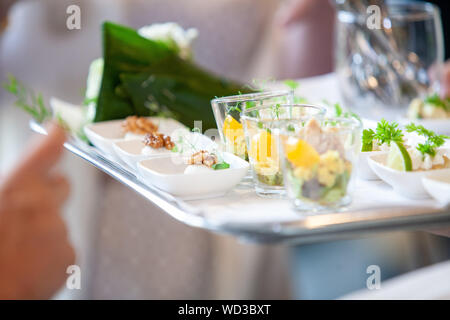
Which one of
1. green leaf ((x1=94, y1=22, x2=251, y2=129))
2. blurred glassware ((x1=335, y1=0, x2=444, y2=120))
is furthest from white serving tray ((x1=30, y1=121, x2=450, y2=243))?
blurred glassware ((x1=335, y1=0, x2=444, y2=120))

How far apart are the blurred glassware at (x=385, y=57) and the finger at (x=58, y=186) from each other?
2.80ft

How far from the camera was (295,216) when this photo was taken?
671 mm

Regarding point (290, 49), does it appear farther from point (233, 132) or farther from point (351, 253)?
point (233, 132)

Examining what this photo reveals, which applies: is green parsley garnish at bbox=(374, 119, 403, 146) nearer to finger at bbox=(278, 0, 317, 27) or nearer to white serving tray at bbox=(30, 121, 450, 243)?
white serving tray at bbox=(30, 121, 450, 243)

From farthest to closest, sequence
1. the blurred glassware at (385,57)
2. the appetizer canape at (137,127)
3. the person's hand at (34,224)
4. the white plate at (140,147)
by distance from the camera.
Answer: the blurred glassware at (385,57) → the appetizer canape at (137,127) → the white plate at (140,147) → the person's hand at (34,224)

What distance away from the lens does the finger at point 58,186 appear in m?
0.72

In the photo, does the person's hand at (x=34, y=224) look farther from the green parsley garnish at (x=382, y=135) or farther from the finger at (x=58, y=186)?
the green parsley garnish at (x=382, y=135)

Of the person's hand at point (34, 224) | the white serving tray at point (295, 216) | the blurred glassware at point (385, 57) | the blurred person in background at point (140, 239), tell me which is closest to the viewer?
the white serving tray at point (295, 216)

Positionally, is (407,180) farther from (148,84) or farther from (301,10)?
(301,10)

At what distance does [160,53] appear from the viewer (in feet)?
4.54

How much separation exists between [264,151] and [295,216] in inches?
5.9

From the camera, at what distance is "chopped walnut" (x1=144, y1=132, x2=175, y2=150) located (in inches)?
38.2

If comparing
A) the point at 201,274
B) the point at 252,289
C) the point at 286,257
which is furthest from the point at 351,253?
the point at 201,274

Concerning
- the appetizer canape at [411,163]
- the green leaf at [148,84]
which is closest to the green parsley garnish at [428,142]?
the appetizer canape at [411,163]
